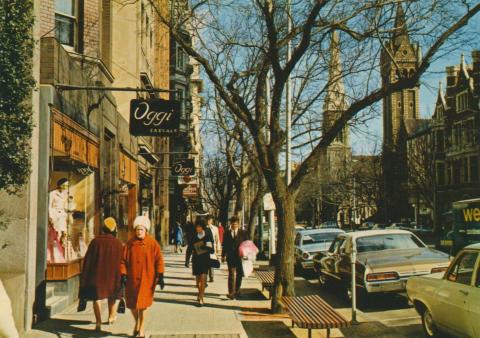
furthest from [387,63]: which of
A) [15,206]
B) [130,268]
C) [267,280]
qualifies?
[15,206]

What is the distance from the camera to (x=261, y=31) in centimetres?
1534

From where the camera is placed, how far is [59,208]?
41.4 ft

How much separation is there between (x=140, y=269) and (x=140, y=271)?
1.2 inches

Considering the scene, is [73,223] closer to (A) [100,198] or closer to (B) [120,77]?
(A) [100,198]

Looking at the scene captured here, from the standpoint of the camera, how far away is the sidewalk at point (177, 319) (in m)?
9.55

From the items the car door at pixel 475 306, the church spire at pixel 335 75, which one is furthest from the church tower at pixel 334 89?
the car door at pixel 475 306

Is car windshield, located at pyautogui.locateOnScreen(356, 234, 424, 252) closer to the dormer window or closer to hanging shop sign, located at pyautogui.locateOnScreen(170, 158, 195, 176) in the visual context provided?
hanging shop sign, located at pyautogui.locateOnScreen(170, 158, 195, 176)

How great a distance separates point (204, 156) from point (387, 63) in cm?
4356

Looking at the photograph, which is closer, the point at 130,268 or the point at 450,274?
the point at 450,274

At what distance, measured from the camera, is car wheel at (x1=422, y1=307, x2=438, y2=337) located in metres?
8.93

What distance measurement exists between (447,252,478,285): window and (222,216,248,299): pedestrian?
6.41m

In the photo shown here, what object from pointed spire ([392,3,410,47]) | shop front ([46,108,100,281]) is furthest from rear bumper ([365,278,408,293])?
shop front ([46,108,100,281])

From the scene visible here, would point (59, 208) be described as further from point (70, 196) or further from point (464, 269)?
point (464, 269)

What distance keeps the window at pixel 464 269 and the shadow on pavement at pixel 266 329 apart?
2.66 m
